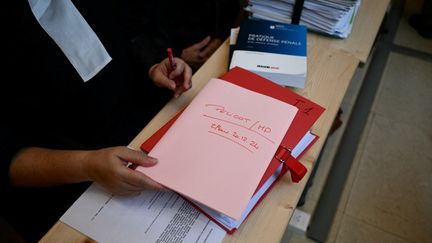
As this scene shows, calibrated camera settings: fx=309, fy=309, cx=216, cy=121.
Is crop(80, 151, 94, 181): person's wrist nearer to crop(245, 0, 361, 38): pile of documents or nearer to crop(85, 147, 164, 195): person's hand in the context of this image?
crop(85, 147, 164, 195): person's hand

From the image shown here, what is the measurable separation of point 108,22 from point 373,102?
1.67 meters

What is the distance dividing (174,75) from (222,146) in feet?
1.00

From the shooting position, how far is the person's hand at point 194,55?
1.30 metres

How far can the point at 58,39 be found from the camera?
685 millimetres

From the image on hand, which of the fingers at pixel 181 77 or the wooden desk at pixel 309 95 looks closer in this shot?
the wooden desk at pixel 309 95

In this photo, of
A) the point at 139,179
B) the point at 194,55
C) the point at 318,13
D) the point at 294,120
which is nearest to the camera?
the point at 139,179

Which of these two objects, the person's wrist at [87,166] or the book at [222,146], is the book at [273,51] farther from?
the person's wrist at [87,166]

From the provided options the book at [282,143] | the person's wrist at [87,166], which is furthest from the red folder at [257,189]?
the person's wrist at [87,166]

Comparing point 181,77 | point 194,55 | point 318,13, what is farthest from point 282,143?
point 194,55

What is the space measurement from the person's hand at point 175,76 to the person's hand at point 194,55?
0.44 m

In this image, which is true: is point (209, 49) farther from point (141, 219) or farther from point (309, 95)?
point (141, 219)

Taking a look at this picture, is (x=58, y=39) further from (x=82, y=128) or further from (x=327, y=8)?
(x=327, y=8)

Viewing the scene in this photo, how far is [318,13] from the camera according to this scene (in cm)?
100

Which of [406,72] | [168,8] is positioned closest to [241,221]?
[168,8]
